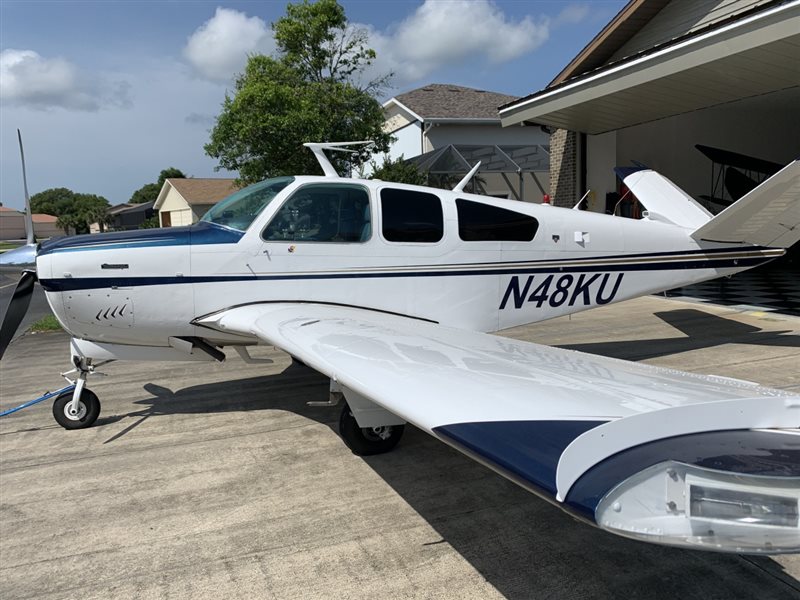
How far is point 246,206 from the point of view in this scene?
16.0ft

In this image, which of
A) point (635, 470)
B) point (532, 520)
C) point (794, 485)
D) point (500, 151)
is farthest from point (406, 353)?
point (500, 151)

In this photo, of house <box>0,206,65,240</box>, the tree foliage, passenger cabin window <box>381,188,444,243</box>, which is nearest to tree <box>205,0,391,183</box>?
passenger cabin window <box>381,188,444,243</box>

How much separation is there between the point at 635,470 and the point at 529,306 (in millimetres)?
3940

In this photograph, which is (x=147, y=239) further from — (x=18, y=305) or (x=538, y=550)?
(x=538, y=550)

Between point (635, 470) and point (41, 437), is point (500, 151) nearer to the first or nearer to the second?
point (41, 437)

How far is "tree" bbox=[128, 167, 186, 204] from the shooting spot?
300ft

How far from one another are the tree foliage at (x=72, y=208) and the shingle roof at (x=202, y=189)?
35.5 metres

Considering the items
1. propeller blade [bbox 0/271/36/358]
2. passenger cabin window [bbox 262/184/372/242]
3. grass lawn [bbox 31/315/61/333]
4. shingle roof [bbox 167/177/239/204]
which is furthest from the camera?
shingle roof [bbox 167/177/239/204]

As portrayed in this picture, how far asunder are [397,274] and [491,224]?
3.31ft

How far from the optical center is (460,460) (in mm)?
4043

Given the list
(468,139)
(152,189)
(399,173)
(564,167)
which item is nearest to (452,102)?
(468,139)

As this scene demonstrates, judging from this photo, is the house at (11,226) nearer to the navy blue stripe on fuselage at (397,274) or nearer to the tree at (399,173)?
the tree at (399,173)

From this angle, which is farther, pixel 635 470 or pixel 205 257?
pixel 205 257

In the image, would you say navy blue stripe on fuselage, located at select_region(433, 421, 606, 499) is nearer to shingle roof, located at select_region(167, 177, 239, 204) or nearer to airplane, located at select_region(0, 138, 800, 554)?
airplane, located at select_region(0, 138, 800, 554)
